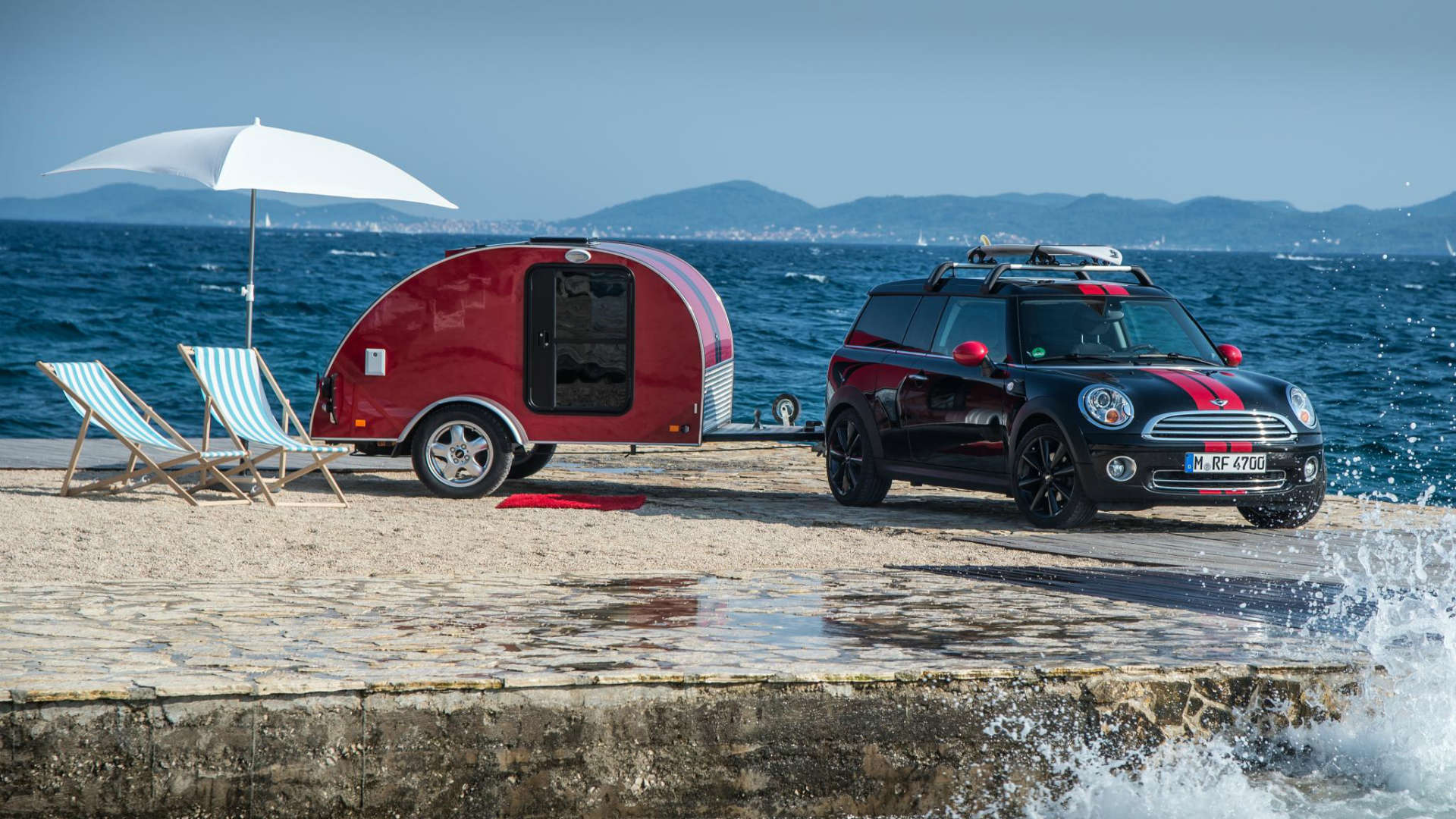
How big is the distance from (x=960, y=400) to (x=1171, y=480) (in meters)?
1.68

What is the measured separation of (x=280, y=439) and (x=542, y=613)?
204 inches

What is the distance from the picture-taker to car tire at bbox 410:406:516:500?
40.4 feet

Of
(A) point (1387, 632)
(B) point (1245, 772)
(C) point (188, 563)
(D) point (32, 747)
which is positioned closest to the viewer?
(D) point (32, 747)

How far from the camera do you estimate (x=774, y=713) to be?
5.41 m

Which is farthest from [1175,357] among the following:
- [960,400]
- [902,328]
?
[902,328]

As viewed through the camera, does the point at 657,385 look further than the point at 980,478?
Yes

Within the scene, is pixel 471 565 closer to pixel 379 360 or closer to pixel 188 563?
pixel 188 563

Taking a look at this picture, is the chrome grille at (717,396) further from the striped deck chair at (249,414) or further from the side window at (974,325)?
the striped deck chair at (249,414)

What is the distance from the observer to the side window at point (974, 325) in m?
11.3

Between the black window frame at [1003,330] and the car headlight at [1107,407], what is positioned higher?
the black window frame at [1003,330]

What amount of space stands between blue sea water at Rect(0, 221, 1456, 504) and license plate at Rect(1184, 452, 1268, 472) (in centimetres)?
425

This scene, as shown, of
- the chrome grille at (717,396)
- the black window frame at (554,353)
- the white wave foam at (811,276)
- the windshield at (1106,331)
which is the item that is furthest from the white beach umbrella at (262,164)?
the white wave foam at (811,276)

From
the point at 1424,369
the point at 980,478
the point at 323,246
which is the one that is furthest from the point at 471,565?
the point at 323,246

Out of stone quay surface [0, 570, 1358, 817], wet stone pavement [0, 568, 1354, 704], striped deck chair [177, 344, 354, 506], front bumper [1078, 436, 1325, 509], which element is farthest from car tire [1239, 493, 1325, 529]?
striped deck chair [177, 344, 354, 506]
